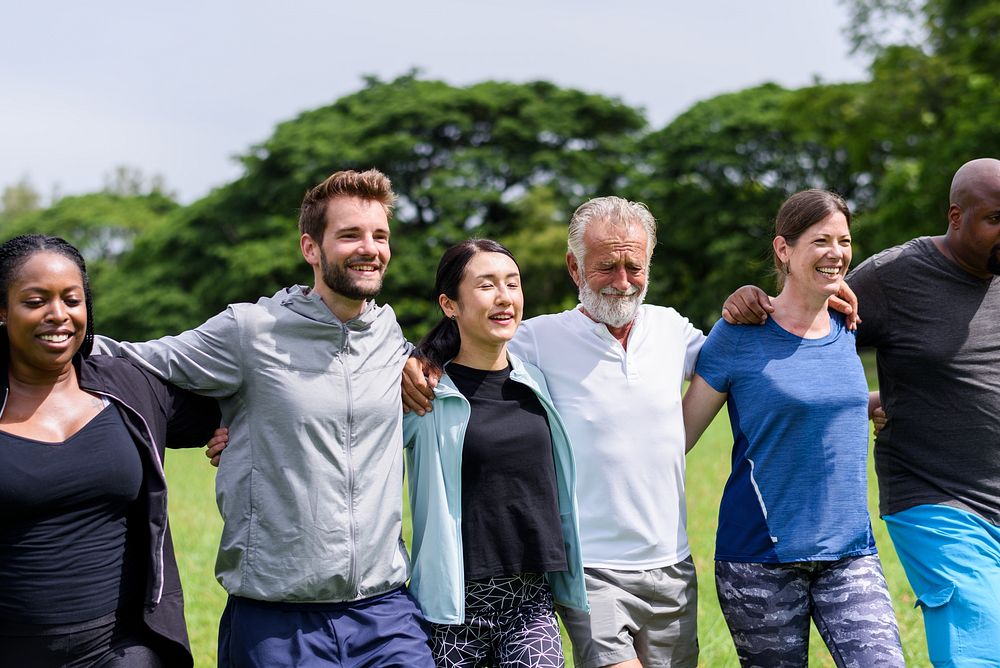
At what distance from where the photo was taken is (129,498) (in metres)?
3.89

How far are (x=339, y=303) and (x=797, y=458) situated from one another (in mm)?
2109

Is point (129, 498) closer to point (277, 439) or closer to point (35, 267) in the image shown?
point (277, 439)

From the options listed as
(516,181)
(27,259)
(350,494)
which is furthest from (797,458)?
(516,181)

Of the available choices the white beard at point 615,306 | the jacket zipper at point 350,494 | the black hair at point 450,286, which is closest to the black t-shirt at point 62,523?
the jacket zipper at point 350,494

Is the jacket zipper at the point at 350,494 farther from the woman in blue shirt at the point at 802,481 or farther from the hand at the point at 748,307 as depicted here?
the hand at the point at 748,307

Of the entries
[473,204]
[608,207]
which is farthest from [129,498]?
[473,204]

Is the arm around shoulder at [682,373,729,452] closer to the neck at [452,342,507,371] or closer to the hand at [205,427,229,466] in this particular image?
the neck at [452,342,507,371]

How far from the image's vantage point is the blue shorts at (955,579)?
176 inches

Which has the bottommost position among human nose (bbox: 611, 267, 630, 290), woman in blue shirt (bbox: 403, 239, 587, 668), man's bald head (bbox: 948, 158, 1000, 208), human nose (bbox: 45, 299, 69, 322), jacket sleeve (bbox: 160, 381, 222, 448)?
woman in blue shirt (bbox: 403, 239, 587, 668)

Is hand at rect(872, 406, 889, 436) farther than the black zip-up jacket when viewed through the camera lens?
Yes

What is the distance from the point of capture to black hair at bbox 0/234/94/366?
390cm

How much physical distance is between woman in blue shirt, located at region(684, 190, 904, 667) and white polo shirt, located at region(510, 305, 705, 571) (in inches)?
10.3

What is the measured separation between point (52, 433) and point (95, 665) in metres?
0.87

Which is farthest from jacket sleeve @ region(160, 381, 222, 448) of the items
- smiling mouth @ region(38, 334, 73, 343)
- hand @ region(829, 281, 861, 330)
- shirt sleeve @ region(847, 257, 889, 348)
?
shirt sleeve @ region(847, 257, 889, 348)
